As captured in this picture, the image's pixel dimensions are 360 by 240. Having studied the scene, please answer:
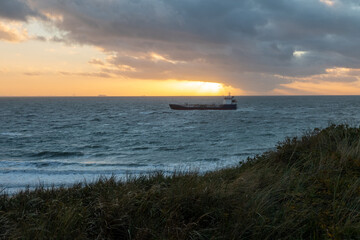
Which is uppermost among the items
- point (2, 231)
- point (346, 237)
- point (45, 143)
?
point (346, 237)

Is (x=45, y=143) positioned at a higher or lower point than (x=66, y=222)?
lower

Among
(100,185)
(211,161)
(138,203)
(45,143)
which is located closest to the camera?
(138,203)

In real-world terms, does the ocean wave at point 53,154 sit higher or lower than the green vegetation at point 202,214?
lower

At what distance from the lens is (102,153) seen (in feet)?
69.9

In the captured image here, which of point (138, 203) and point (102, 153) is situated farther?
point (102, 153)

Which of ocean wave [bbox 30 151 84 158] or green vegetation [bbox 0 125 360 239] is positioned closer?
green vegetation [bbox 0 125 360 239]

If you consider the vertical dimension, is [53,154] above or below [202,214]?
below

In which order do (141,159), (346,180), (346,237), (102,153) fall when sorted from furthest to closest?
(102,153)
(141,159)
(346,180)
(346,237)

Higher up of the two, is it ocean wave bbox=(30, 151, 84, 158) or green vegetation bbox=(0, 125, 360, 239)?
green vegetation bbox=(0, 125, 360, 239)

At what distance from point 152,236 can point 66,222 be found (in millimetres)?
1209

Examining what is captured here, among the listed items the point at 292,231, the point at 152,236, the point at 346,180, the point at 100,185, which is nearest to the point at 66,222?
the point at 152,236

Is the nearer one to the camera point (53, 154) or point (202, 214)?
point (202, 214)

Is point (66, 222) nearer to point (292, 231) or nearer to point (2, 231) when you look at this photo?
point (2, 231)

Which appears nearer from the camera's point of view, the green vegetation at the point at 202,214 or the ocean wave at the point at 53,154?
the green vegetation at the point at 202,214
